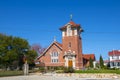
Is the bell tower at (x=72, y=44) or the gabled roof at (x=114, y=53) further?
the gabled roof at (x=114, y=53)

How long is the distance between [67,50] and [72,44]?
195 cm

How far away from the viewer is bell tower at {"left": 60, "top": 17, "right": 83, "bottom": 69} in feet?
176

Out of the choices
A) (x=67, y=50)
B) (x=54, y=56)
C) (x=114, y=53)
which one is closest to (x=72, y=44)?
(x=67, y=50)

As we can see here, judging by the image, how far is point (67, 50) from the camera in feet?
180

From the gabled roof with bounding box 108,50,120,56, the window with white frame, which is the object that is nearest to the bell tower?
the window with white frame

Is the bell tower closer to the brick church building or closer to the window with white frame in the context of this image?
the brick church building

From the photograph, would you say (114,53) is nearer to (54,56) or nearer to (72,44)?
(72,44)

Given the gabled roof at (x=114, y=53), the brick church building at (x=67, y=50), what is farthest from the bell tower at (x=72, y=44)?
the gabled roof at (x=114, y=53)

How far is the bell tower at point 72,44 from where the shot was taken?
176 ft

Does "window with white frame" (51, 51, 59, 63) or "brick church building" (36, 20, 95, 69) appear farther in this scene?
"window with white frame" (51, 51, 59, 63)

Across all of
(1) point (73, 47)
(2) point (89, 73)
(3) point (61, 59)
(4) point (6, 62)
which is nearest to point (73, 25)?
(1) point (73, 47)

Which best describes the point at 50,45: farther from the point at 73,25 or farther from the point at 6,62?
the point at 6,62

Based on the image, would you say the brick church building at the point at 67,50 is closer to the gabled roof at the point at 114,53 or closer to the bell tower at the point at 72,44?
the bell tower at the point at 72,44

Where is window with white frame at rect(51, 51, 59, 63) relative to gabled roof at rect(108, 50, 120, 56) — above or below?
below
